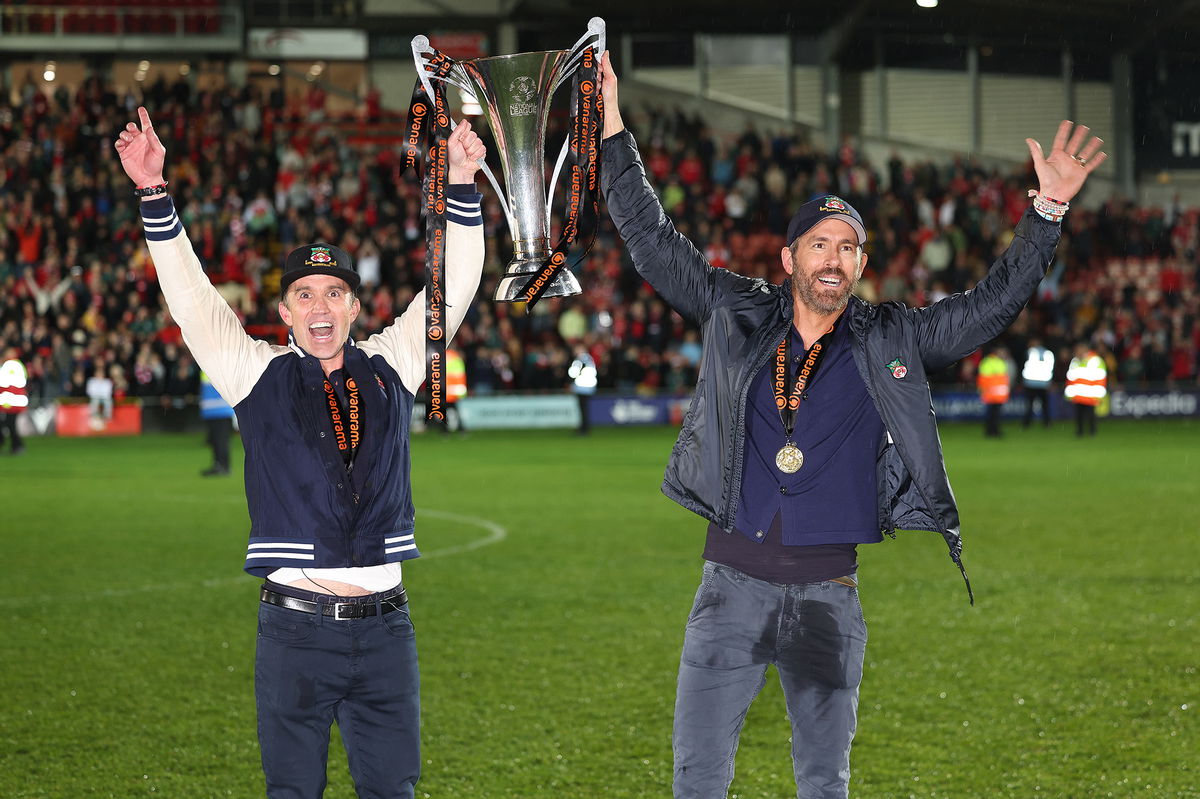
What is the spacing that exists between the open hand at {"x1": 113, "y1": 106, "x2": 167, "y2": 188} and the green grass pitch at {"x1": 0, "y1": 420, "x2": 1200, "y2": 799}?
2.87 metres

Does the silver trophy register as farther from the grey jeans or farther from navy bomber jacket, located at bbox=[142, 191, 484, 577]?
the grey jeans

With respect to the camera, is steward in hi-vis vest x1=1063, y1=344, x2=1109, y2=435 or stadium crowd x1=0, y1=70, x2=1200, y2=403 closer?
steward in hi-vis vest x1=1063, y1=344, x2=1109, y2=435

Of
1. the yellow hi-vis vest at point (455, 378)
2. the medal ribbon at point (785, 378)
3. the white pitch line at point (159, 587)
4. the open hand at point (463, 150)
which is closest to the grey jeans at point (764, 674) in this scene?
the medal ribbon at point (785, 378)

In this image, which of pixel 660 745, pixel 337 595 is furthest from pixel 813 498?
pixel 660 745

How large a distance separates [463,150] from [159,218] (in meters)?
0.94

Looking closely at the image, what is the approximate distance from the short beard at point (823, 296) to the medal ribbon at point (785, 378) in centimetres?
11

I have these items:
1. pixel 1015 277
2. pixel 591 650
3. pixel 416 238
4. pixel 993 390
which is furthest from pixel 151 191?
pixel 416 238

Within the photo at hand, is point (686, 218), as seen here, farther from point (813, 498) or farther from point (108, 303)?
point (813, 498)

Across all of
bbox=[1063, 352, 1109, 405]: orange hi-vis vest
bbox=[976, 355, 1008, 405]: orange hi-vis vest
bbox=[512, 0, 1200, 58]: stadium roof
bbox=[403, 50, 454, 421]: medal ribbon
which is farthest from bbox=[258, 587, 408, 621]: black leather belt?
bbox=[512, 0, 1200, 58]: stadium roof

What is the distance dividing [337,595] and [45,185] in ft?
96.8

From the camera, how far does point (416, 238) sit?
31000 mm

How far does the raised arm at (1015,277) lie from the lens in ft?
14.4

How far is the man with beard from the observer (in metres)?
4.41

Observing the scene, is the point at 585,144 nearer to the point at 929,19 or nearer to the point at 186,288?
the point at 186,288
